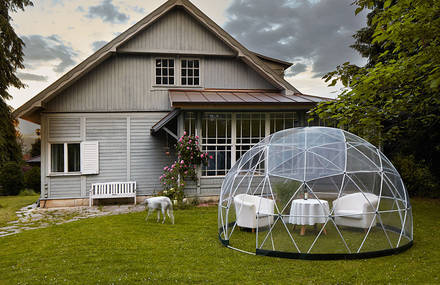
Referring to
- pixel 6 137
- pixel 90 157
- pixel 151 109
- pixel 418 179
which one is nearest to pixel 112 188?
pixel 90 157

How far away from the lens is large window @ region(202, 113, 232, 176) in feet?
39.3

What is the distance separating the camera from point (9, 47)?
14336 mm

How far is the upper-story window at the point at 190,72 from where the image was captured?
13122mm

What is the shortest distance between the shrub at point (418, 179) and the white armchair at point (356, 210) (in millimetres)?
8256

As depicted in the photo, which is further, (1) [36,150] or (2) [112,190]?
(1) [36,150]

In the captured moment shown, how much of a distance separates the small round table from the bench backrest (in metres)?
7.53

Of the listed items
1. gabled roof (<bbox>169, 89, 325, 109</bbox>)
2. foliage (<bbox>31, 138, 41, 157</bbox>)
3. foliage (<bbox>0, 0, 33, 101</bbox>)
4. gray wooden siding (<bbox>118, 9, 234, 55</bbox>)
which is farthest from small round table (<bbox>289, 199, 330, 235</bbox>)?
foliage (<bbox>31, 138, 41, 157</bbox>)

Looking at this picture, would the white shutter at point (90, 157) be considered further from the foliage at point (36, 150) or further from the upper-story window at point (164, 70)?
the foliage at point (36, 150)

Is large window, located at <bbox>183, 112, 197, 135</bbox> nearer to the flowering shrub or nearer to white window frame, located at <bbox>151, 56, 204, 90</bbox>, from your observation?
the flowering shrub

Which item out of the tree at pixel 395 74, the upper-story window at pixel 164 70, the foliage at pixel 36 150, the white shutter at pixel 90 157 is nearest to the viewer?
the tree at pixel 395 74

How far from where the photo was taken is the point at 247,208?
7.34m

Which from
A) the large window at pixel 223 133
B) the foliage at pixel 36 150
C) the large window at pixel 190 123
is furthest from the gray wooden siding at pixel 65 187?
the foliage at pixel 36 150

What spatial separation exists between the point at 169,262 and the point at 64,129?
8.33 metres

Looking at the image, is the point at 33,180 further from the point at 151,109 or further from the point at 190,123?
the point at 190,123
